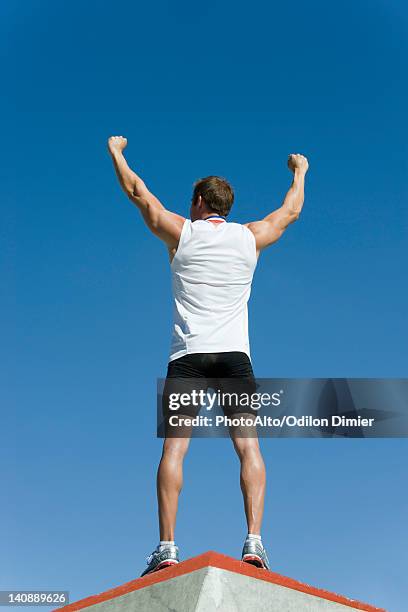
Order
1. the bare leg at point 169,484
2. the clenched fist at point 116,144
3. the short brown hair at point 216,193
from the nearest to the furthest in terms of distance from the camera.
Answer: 1. the bare leg at point 169,484
2. the short brown hair at point 216,193
3. the clenched fist at point 116,144

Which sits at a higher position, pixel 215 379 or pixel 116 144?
pixel 116 144

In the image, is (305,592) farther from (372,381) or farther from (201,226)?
(372,381)

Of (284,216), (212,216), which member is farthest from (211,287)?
(284,216)

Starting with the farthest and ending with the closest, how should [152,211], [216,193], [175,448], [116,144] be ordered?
[116,144]
[216,193]
[152,211]
[175,448]

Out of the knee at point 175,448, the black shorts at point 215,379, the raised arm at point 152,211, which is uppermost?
the raised arm at point 152,211

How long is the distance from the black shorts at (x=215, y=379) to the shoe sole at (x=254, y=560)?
1081 millimetres

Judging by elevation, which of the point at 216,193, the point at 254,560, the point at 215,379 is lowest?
the point at 254,560

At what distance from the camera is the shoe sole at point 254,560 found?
568 centimetres

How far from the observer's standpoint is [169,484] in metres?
5.92

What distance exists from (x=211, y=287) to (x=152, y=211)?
2.59ft

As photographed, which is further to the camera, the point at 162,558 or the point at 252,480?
the point at 252,480

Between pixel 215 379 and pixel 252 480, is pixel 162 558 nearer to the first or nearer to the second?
pixel 252 480

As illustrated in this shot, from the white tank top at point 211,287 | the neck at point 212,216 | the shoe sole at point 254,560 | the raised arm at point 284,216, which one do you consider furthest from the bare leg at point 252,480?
the neck at point 212,216

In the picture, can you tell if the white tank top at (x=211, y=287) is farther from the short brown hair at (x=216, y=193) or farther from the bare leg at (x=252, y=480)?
the bare leg at (x=252, y=480)
